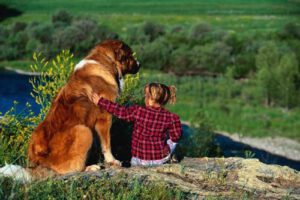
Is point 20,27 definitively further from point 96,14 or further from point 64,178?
point 64,178

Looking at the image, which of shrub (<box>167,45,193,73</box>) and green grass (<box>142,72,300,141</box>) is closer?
green grass (<box>142,72,300,141</box>)

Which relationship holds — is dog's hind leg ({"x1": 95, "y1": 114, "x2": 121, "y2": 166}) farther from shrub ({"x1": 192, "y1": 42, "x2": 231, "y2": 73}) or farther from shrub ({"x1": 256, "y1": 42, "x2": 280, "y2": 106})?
shrub ({"x1": 192, "y1": 42, "x2": 231, "y2": 73})

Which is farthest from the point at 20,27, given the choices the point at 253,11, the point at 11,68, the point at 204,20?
the point at 253,11

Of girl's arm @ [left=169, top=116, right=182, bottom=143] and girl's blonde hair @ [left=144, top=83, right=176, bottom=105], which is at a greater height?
girl's blonde hair @ [left=144, top=83, right=176, bottom=105]

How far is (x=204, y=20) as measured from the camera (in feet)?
330

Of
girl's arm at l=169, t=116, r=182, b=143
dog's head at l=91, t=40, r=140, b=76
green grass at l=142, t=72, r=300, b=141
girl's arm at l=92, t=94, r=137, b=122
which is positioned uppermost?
dog's head at l=91, t=40, r=140, b=76

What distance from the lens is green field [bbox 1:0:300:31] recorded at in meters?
94.6

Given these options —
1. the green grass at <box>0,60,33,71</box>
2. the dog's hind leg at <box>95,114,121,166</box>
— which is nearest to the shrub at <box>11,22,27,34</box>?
the green grass at <box>0,60,33,71</box>

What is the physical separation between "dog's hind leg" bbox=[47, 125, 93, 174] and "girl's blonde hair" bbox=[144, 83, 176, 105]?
845 mm

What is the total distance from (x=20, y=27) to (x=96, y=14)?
16.3m

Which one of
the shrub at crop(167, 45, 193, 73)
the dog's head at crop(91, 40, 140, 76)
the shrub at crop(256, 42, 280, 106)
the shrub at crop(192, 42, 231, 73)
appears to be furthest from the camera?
the shrub at crop(192, 42, 231, 73)

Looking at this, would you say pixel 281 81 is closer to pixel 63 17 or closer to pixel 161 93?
pixel 63 17

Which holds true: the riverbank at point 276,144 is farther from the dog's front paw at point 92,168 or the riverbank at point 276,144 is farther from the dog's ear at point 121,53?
the dog's front paw at point 92,168

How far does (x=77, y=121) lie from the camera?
7316 mm
